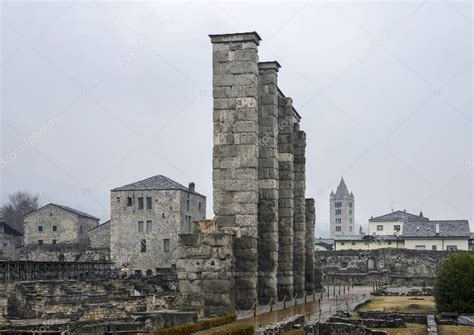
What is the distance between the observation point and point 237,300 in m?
25.0

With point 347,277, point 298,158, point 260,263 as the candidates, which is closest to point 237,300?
point 260,263

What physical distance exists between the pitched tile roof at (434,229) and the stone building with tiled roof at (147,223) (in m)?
21.7

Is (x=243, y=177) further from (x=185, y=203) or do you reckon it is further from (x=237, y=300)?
(x=185, y=203)

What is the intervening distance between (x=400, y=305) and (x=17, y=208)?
78458mm

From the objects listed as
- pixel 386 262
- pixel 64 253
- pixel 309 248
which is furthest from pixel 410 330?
pixel 64 253

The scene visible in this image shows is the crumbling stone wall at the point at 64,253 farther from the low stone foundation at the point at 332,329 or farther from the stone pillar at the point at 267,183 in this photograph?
the low stone foundation at the point at 332,329

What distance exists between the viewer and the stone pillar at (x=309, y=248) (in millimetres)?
36656

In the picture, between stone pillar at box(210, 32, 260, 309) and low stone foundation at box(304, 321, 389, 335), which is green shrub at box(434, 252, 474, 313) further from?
low stone foundation at box(304, 321, 389, 335)

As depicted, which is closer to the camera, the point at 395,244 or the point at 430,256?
the point at 430,256

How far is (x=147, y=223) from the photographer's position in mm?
62406

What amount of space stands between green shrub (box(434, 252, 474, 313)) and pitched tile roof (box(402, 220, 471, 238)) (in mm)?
42392

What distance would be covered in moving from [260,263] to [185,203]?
1420 inches

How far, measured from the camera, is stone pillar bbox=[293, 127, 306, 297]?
114 ft

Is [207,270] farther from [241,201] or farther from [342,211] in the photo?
[342,211]
